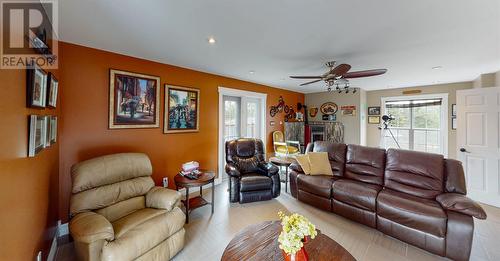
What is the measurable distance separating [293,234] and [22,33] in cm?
220

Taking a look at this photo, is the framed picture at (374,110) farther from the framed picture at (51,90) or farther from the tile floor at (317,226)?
the framed picture at (51,90)

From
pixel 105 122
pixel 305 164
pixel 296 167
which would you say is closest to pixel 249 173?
pixel 296 167

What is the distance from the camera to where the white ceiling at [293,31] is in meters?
1.71

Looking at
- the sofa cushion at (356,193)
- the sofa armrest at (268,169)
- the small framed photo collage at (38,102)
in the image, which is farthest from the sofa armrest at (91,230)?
the sofa cushion at (356,193)

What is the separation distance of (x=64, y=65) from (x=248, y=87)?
3.47 metres

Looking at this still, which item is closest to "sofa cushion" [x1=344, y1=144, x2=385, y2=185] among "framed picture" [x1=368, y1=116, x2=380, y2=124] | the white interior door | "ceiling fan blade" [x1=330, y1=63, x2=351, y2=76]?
"ceiling fan blade" [x1=330, y1=63, x2=351, y2=76]

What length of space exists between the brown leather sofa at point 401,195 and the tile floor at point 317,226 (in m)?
0.13

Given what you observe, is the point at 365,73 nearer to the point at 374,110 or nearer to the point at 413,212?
the point at 413,212

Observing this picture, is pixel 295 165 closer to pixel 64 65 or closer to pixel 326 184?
pixel 326 184

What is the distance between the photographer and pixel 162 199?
2.15 meters

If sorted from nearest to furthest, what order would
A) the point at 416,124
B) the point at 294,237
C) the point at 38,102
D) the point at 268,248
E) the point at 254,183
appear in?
the point at 294,237
the point at 38,102
the point at 268,248
the point at 254,183
the point at 416,124

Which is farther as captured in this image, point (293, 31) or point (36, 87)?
point (293, 31)

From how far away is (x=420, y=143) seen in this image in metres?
5.74

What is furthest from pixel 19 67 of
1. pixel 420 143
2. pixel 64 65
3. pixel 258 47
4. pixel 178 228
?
pixel 420 143
